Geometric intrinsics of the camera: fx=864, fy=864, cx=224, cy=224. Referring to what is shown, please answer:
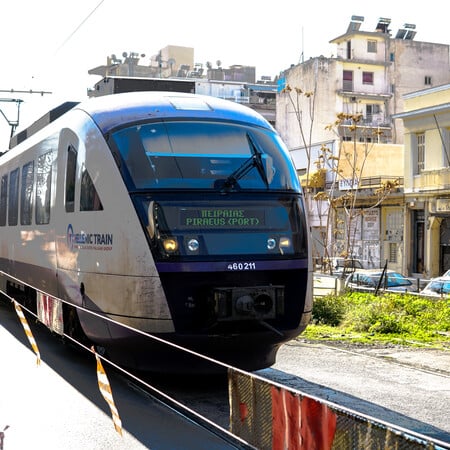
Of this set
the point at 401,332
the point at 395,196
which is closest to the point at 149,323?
the point at 401,332

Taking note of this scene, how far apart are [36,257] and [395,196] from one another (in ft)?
103

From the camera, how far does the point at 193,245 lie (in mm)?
8875

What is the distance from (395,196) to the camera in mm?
42250

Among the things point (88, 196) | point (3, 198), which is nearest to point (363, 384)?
point (88, 196)

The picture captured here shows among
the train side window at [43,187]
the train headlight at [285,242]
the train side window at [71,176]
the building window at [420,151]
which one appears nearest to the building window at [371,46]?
the building window at [420,151]

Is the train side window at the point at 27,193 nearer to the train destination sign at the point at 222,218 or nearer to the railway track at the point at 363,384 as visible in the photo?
the railway track at the point at 363,384

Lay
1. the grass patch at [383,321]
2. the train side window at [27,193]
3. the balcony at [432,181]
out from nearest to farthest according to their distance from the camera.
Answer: the train side window at [27,193], the grass patch at [383,321], the balcony at [432,181]

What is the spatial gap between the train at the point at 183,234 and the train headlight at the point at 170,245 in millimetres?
10

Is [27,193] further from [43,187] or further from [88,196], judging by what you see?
[88,196]

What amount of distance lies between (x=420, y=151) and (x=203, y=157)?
32.8m

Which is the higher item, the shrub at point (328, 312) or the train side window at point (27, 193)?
the train side window at point (27, 193)

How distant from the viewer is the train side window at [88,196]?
32.1 feet

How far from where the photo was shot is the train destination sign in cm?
895

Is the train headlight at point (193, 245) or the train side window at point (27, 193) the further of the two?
the train side window at point (27, 193)
